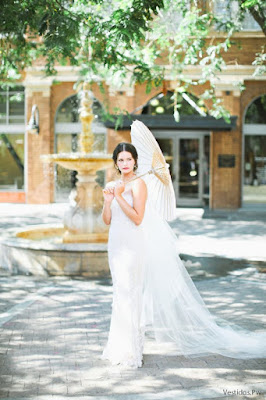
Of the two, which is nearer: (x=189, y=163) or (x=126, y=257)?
(x=126, y=257)

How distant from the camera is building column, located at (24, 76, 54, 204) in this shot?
68.7 feet

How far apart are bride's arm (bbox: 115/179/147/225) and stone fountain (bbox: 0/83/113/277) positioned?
4.05m

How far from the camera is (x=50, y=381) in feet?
15.1

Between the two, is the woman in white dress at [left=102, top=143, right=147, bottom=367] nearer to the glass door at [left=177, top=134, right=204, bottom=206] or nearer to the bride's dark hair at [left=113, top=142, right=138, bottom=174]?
the bride's dark hair at [left=113, top=142, right=138, bottom=174]

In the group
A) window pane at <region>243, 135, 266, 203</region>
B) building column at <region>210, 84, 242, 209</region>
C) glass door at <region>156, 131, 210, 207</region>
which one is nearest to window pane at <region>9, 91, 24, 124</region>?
glass door at <region>156, 131, 210, 207</region>

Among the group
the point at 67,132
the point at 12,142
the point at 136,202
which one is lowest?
the point at 136,202

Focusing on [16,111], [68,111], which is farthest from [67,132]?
[16,111]

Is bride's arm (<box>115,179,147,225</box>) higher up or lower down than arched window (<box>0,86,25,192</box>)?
lower down

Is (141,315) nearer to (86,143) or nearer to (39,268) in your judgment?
(39,268)

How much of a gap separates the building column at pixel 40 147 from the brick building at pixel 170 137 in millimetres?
37

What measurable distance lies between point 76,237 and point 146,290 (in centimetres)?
530

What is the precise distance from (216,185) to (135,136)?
15438 mm

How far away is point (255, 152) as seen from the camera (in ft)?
68.7

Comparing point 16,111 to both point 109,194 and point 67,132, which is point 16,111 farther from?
point 109,194
